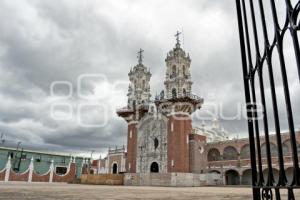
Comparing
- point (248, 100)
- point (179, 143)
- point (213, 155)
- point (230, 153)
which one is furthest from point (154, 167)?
point (248, 100)

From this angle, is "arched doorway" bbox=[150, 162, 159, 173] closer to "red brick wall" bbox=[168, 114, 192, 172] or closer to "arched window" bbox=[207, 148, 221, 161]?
"red brick wall" bbox=[168, 114, 192, 172]

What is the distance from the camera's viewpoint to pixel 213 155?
38.8 metres

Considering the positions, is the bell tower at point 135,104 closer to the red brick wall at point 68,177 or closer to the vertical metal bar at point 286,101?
the red brick wall at point 68,177

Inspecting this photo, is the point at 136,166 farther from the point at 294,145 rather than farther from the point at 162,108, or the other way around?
the point at 294,145

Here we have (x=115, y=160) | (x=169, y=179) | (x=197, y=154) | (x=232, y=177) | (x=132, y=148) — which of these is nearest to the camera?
(x=169, y=179)

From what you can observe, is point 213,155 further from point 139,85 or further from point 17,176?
point 17,176

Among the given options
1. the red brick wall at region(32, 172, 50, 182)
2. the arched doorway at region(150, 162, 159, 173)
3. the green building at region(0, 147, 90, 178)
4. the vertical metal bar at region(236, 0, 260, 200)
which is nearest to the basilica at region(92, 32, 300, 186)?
the arched doorway at region(150, 162, 159, 173)

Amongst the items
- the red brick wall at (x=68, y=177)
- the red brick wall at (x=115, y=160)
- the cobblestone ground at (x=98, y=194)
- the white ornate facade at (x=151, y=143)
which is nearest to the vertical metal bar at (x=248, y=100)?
the cobblestone ground at (x=98, y=194)

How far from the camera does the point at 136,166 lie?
3897cm

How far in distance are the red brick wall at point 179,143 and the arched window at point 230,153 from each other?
6.19 meters

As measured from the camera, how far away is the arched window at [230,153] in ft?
120

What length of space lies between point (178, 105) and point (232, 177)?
41.4 ft

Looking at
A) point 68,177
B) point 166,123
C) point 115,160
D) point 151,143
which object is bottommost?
point 68,177

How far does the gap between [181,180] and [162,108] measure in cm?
1024
